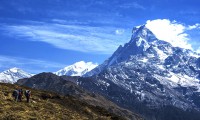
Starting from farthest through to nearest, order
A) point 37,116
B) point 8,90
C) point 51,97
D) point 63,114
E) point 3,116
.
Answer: point 51,97 < point 8,90 < point 63,114 < point 37,116 < point 3,116

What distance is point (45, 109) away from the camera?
6094 centimetres

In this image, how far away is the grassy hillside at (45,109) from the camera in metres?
→ 53.3

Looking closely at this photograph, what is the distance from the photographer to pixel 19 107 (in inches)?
2243

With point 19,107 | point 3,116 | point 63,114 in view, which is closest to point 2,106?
point 19,107

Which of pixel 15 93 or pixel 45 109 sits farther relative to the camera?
pixel 15 93

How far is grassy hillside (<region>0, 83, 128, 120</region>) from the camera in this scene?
53287mm

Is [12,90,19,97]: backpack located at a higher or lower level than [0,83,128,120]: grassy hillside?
higher

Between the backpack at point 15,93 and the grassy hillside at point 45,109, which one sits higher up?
the backpack at point 15,93

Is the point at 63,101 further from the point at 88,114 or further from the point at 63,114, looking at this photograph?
the point at 63,114

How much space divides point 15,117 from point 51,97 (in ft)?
84.2

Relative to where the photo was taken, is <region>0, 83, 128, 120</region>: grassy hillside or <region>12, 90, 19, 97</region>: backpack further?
<region>12, 90, 19, 97</region>: backpack

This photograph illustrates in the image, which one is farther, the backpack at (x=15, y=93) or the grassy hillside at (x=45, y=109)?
the backpack at (x=15, y=93)

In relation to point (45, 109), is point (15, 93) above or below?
above

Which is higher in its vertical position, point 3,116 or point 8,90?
point 8,90
